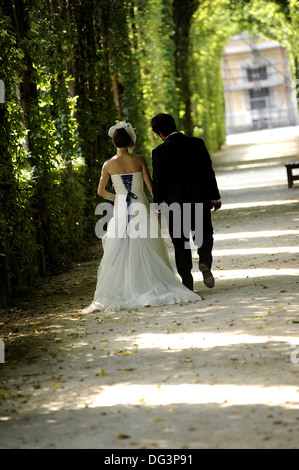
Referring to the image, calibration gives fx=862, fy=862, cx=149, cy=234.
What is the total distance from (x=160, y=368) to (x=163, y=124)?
3.18 m

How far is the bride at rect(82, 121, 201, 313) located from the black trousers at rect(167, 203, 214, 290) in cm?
13

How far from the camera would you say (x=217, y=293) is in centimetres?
820

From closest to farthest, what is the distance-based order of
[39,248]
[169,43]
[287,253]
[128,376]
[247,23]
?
[128,376] → [39,248] → [287,253] → [169,43] → [247,23]

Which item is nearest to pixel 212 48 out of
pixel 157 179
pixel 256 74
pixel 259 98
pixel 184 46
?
pixel 184 46

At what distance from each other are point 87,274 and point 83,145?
12.1ft

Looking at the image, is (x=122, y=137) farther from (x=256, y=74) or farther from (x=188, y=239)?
(x=256, y=74)

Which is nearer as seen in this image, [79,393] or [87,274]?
[79,393]

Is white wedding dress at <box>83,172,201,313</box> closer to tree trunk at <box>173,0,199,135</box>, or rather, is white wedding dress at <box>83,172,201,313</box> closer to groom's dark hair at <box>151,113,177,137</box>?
groom's dark hair at <box>151,113,177,137</box>

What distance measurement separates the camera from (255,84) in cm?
6906

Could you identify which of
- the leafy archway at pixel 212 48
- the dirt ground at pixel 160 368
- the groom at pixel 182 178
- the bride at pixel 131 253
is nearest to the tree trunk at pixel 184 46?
the leafy archway at pixel 212 48

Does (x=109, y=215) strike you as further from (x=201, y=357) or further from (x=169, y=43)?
(x=169, y=43)

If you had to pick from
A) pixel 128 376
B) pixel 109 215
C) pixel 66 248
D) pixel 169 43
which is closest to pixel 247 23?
pixel 169 43

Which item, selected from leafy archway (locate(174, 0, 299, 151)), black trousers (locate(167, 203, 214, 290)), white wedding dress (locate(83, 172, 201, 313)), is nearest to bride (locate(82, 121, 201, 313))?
white wedding dress (locate(83, 172, 201, 313))

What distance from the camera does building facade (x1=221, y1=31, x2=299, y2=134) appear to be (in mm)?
67688
